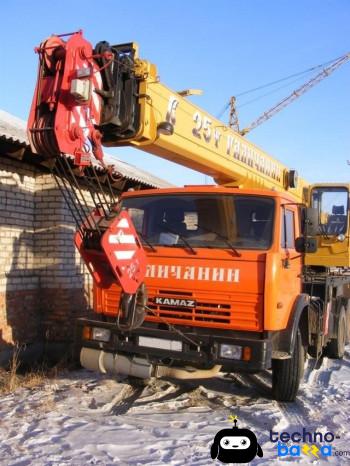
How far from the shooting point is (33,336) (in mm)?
7215

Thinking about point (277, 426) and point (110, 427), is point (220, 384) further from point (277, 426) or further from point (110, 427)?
point (110, 427)

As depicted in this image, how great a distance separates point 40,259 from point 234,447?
4581mm

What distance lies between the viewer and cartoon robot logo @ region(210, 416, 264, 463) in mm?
3640

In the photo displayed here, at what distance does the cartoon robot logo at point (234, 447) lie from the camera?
3640mm

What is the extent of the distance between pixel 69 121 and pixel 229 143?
2569 mm

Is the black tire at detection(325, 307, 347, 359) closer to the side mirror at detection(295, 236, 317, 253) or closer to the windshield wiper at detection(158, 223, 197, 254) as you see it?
the side mirror at detection(295, 236, 317, 253)

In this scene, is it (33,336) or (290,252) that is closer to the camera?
(290,252)

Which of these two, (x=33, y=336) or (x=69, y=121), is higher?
(x=69, y=121)

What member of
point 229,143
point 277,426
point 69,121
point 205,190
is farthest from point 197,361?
point 229,143

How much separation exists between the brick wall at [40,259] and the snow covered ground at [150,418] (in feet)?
4.12

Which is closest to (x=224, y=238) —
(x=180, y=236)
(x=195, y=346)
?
(x=180, y=236)

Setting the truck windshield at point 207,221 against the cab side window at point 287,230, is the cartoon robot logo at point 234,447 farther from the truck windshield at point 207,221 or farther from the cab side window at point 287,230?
the cab side window at point 287,230

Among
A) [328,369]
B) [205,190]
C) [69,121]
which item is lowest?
[328,369]

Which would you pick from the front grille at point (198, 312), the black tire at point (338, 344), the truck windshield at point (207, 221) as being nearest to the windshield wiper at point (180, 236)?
the truck windshield at point (207, 221)
